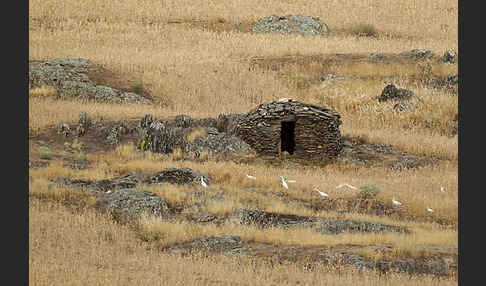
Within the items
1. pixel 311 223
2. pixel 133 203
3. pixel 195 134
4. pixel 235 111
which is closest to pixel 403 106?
pixel 235 111

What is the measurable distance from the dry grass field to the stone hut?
112 cm

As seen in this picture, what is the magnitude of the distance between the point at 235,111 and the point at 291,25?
1997 cm

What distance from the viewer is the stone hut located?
28.0 metres

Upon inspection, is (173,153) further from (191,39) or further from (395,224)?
(191,39)

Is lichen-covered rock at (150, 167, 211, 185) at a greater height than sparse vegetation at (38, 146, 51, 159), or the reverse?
sparse vegetation at (38, 146, 51, 159)

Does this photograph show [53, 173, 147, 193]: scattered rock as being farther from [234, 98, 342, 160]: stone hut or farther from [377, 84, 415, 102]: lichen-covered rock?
[377, 84, 415, 102]: lichen-covered rock

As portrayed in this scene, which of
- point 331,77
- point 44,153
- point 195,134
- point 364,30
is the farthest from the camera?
point 364,30

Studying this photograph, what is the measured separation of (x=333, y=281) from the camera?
13.6 meters

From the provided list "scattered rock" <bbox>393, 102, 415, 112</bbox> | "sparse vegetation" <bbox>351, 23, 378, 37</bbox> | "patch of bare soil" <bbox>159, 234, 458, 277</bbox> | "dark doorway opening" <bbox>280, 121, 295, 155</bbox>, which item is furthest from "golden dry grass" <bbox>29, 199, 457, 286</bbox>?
"sparse vegetation" <bbox>351, 23, 378, 37</bbox>

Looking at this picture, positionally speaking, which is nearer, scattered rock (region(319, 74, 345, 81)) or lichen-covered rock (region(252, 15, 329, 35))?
scattered rock (region(319, 74, 345, 81))

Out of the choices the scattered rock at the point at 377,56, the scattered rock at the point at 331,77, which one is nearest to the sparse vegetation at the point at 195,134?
the scattered rock at the point at 331,77

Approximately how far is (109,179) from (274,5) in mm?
43350

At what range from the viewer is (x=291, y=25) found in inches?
2168

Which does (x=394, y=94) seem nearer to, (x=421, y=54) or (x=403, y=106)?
(x=403, y=106)
